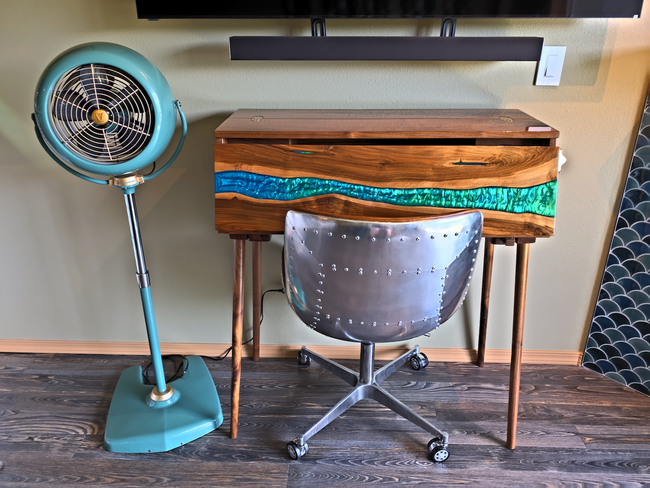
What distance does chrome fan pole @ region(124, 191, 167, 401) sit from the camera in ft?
4.69

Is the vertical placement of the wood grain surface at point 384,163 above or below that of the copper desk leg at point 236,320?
above

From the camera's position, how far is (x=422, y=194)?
129cm

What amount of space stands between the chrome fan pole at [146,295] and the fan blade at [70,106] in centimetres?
24

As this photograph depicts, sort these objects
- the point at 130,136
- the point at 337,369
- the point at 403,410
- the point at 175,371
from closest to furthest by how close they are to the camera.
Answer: the point at 130,136
the point at 403,410
the point at 337,369
the point at 175,371

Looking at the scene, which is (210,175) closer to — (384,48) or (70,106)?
(70,106)

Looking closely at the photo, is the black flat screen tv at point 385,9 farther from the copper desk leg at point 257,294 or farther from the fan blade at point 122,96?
the copper desk leg at point 257,294

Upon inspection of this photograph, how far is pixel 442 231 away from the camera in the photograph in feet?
3.70

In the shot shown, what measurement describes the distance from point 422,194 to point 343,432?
→ 79 cm

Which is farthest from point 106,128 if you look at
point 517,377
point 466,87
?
point 517,377

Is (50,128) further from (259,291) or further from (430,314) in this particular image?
(430,314)

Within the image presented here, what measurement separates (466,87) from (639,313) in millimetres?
954

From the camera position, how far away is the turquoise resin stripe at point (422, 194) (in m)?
1.28

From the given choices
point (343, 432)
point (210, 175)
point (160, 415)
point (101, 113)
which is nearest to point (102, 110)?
point (101, 113)

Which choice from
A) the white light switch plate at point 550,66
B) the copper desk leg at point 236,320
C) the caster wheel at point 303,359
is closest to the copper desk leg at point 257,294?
the caster wheel at point 303,359
